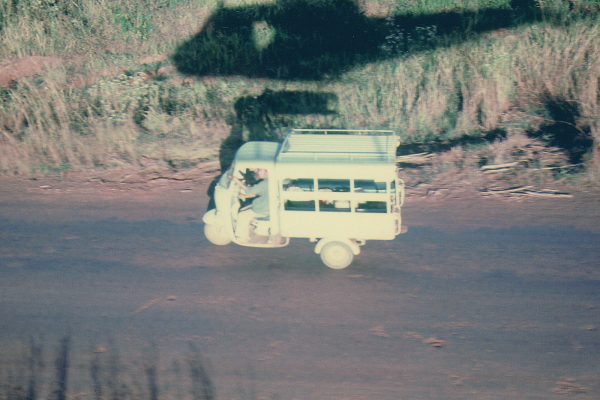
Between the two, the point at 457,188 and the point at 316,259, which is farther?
the point at 457,188

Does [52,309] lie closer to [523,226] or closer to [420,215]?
[420,215]

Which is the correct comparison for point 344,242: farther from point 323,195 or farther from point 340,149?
point 340,149

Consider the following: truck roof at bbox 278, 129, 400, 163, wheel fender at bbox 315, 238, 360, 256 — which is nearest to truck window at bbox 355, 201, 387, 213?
wheel fender at bbox 315, 238, 360, 256

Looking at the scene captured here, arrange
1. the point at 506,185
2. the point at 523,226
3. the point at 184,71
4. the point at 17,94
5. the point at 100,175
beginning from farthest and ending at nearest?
1. the point at 184,71
2. the point at 17,94
3. the point at 100,175
4. the point at 506,185
5. the point at 523,226

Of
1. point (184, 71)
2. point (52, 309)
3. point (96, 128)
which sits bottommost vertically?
point (52, 309)

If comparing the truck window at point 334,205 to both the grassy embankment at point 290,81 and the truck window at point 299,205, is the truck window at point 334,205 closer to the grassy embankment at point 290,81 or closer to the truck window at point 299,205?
the truck window at point 299,205

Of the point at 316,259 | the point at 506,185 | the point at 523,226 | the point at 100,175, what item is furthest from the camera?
the point at 100,175

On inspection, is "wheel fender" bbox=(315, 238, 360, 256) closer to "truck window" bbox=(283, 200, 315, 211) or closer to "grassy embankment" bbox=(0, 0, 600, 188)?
"truck window" bbox=(283, 200, 315, 211)

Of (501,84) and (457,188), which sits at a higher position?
(501,84)

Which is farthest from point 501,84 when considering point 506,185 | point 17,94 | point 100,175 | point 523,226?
point 17,94
